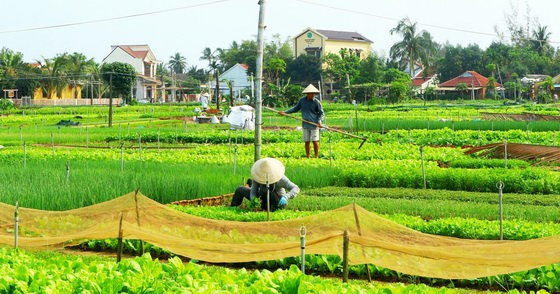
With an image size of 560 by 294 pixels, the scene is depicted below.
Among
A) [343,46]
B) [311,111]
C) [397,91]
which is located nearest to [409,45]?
[343,46]

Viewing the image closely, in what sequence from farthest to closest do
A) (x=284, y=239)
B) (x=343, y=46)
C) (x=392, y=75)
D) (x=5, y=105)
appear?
(x=343, y=46) < (x=392, y=75) < (x=5, y=105) < (x=284, y=239)

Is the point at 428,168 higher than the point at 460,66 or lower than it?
lower

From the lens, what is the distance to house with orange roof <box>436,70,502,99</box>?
72.1 meters

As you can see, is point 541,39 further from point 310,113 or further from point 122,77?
point 310,113

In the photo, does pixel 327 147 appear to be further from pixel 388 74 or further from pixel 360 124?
pixel 388 74

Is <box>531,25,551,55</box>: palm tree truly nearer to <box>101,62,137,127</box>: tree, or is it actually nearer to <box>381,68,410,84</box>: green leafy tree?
<box>381,68,410,84</box>: green leafy tree

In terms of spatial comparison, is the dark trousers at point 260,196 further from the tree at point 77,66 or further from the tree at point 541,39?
the tree at point 541,39

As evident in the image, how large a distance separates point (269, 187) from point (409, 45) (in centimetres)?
7283

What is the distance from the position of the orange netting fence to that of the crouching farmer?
7.06 feet

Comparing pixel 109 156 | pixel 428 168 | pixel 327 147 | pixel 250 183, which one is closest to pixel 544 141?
pixel 327 147

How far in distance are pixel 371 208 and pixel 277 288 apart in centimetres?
635

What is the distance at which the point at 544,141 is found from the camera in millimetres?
22266

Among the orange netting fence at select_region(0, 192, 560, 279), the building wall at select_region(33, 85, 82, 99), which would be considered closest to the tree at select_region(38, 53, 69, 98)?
the building wall at select_region(33, 85, 82, 99)

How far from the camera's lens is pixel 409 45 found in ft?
268
